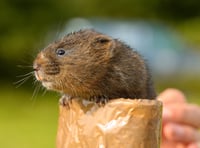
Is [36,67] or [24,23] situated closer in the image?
[36,67]

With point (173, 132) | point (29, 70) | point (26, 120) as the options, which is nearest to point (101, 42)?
point (173, 132)

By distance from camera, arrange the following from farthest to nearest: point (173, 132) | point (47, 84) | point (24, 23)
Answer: point (24, 23) → point (173, 132) → point (47, 84)

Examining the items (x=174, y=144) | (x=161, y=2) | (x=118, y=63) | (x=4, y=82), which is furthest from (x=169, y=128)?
(x=161, y=2)

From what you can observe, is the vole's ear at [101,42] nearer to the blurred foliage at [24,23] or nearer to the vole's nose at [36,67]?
the vole's nose at [36,67]

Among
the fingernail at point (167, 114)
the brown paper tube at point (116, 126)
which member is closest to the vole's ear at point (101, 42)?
the brown paper tube at point (116, 126)

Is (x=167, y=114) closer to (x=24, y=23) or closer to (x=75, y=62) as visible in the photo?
(x=75, y=62)

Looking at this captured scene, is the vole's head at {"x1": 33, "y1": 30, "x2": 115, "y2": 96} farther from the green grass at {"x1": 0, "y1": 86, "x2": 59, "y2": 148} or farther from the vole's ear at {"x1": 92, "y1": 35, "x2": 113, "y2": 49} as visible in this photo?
the green grass at {"x1": 0, "y1": 86, "x2": 59, "y2": 148}

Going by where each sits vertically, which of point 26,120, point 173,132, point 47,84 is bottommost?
point 26,120
